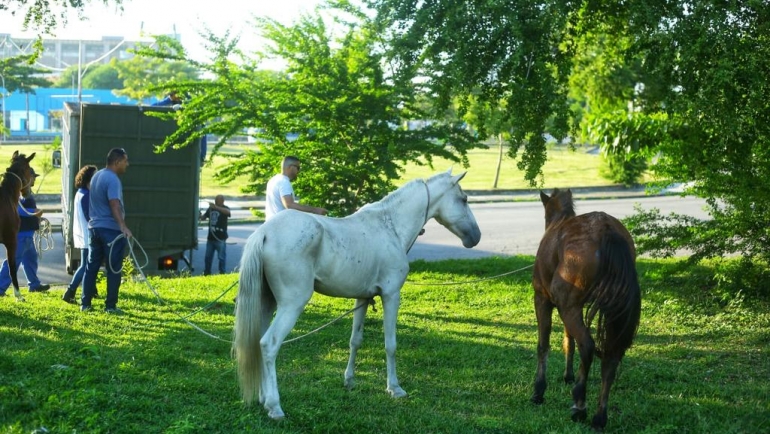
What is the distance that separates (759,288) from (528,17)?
4644 millimetres

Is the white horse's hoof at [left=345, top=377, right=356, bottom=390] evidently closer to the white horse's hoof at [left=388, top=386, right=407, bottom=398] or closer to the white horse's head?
the white horse's hoof at [left=388, top=386, right=407, bottom=398]

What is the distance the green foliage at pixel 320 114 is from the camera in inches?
539

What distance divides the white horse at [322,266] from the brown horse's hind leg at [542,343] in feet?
3.63

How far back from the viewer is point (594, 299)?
6699mm

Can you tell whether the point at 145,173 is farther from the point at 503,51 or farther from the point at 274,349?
the point at 274,349

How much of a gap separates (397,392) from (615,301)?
6.51 ft

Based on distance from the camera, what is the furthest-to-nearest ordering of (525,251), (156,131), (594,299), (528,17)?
(525,251)
(156,131)
(528,17)
(594,299)

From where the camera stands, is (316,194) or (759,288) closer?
(759,288)

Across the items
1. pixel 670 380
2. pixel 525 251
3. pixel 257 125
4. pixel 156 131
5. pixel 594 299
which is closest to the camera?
pixel 594 299

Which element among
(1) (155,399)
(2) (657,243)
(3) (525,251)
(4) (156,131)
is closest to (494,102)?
(2) (657,243)

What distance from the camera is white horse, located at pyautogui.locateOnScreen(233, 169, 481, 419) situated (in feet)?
21.7

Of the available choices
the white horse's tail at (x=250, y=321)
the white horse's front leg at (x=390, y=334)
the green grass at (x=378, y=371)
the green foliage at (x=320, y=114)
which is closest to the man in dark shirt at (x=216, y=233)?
the green foliage at (x=320, y=114)

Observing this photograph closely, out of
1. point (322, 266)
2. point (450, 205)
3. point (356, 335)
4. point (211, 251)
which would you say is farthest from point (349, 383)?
point (211, 251)

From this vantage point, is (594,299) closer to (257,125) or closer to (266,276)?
(266,276)
